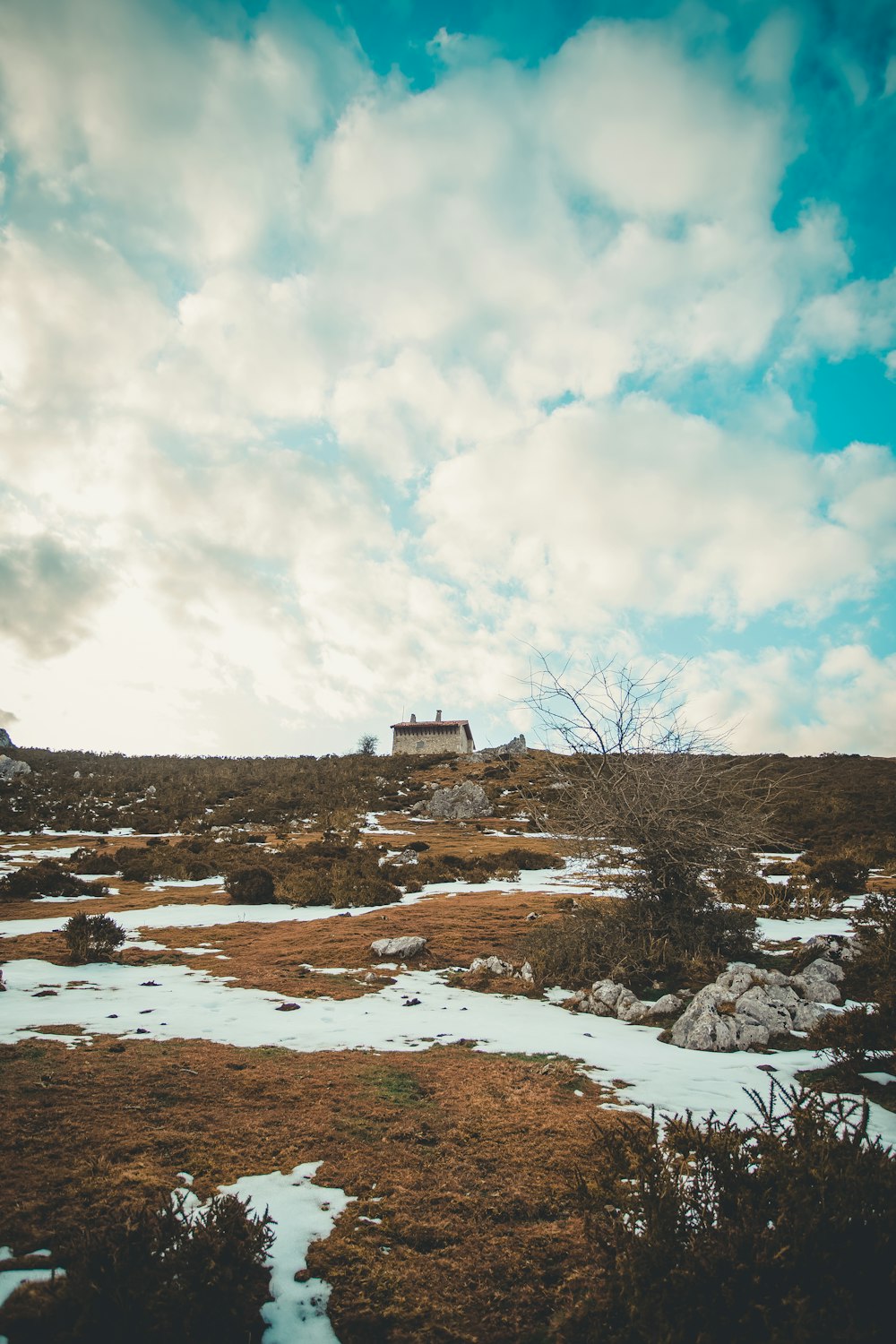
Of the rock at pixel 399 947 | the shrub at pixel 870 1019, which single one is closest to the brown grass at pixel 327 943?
the rock at pixel 399 947

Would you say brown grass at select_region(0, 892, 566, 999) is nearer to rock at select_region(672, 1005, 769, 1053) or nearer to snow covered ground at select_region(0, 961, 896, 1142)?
snow covered ground at select_region(0, 961, 896, 1142)

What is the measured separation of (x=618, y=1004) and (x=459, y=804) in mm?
28812

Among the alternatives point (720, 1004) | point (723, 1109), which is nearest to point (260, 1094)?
point (723, 1109)

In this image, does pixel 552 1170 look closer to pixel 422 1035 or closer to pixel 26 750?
pixel 422 1035

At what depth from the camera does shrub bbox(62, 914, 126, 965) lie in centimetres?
877

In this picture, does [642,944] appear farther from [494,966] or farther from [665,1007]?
[494,966]

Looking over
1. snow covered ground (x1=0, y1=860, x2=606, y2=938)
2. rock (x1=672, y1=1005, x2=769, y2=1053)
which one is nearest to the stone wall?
snow covered ground (x1=0, y1=860, x2=606, y2=938)

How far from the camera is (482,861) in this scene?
800 inches

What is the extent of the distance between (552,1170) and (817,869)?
49.4 feet

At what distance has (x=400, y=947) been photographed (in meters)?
9.17

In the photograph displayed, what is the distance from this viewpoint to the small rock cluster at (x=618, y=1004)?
6.38 meters

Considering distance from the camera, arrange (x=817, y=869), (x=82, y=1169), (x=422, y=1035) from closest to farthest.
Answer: (x=82, y=1169) → (x=422, y=1035) → (x=817, y=869)

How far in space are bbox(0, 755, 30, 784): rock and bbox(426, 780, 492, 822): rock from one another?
2986 centimetres

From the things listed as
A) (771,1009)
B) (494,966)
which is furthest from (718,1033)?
(494,966)
